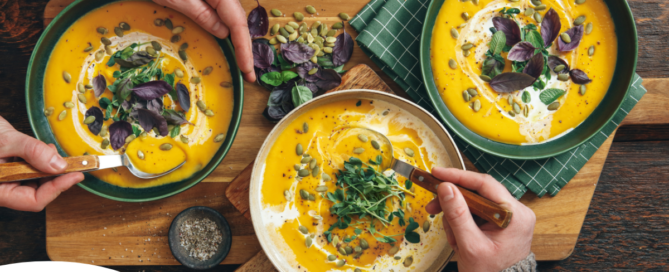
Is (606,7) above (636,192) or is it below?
above

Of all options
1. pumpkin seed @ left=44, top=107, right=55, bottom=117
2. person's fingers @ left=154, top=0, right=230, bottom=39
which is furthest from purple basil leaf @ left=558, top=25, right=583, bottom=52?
pumpkin seed @ left=44, top=107, right=55, bottom=117

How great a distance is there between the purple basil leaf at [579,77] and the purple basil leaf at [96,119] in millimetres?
2178

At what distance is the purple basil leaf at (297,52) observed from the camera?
1.63 meters

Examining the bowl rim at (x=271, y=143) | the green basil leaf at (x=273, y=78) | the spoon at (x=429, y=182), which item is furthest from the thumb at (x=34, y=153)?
the spoon at (x=429, y=182)

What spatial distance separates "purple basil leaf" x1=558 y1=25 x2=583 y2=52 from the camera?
164cm

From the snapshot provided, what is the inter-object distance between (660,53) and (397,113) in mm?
1500

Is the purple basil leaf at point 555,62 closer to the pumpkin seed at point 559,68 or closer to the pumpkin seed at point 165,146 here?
the pumpkin seed at point 559,68

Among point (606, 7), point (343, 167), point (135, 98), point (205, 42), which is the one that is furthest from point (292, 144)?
point (606, 7)

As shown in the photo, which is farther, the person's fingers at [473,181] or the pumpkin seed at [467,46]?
the pumpkin seed at [467,46]

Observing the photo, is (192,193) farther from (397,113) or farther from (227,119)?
(397,113)

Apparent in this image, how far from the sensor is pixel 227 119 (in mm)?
1618

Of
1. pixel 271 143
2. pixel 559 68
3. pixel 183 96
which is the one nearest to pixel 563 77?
pixel 559 68

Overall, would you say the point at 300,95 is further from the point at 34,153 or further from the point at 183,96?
the point at 34,153

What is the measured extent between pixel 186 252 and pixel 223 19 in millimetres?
1107
